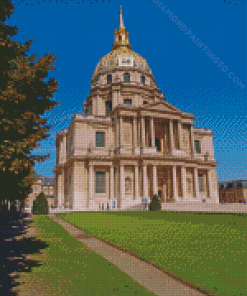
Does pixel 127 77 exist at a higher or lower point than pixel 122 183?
higher

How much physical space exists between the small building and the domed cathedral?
104 feet

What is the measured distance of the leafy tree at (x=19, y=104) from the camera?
24.3 ft

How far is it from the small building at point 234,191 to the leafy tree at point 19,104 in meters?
80.7

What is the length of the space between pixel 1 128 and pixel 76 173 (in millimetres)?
38734

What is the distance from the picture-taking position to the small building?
80838 mm

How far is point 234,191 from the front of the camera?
8550 cm

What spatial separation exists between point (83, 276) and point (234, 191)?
292 ft

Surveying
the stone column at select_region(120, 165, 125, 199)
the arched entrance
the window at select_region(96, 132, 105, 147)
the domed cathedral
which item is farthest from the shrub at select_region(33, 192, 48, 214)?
the arched entrance

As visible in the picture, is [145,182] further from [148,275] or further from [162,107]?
[148,275]

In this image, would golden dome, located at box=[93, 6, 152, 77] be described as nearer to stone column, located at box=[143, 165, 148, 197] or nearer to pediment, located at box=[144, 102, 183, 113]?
pediment, located at box=[144, 102, 183, 113]

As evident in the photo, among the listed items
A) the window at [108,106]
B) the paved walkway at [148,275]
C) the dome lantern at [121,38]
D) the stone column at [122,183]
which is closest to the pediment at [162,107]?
the window at [108,106]

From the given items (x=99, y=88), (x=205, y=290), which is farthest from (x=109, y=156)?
(x=205, y=290)

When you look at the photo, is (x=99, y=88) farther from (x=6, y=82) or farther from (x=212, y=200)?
(x=6, y=82)

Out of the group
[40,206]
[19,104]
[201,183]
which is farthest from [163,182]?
[19,104]
